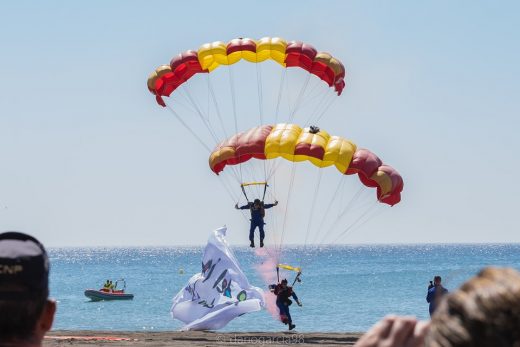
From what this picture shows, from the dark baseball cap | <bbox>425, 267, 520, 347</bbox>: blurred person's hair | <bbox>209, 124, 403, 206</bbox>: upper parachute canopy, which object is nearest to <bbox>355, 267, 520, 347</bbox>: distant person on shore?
<bbox>425, 267, 520, 347</bbox>: blurred person's hair

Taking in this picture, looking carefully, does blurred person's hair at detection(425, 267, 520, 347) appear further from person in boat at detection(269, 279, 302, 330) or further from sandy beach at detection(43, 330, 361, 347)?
person in boat at detection(269, 279, 302, 330)

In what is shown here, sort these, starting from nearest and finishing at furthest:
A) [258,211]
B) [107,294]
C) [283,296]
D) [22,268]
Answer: [22,268], [258,211], [283,296], [107,294]

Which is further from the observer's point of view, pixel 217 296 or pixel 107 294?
pixel 107 294

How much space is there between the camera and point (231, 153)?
22.6 metres

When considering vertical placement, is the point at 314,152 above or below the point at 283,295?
above

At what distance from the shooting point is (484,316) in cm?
175

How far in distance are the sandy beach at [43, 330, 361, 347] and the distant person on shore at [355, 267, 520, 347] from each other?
1916 cm

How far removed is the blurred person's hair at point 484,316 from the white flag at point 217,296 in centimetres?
2241

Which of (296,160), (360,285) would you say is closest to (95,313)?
(360,285)

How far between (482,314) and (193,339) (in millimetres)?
20704

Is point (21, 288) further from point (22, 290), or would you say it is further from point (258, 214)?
point (258, 214)


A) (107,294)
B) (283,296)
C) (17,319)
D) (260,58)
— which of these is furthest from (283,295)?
(107,294)

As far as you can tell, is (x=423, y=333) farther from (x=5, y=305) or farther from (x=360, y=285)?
(x=360, y=285)

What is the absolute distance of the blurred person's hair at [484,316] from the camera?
1.75 meters
